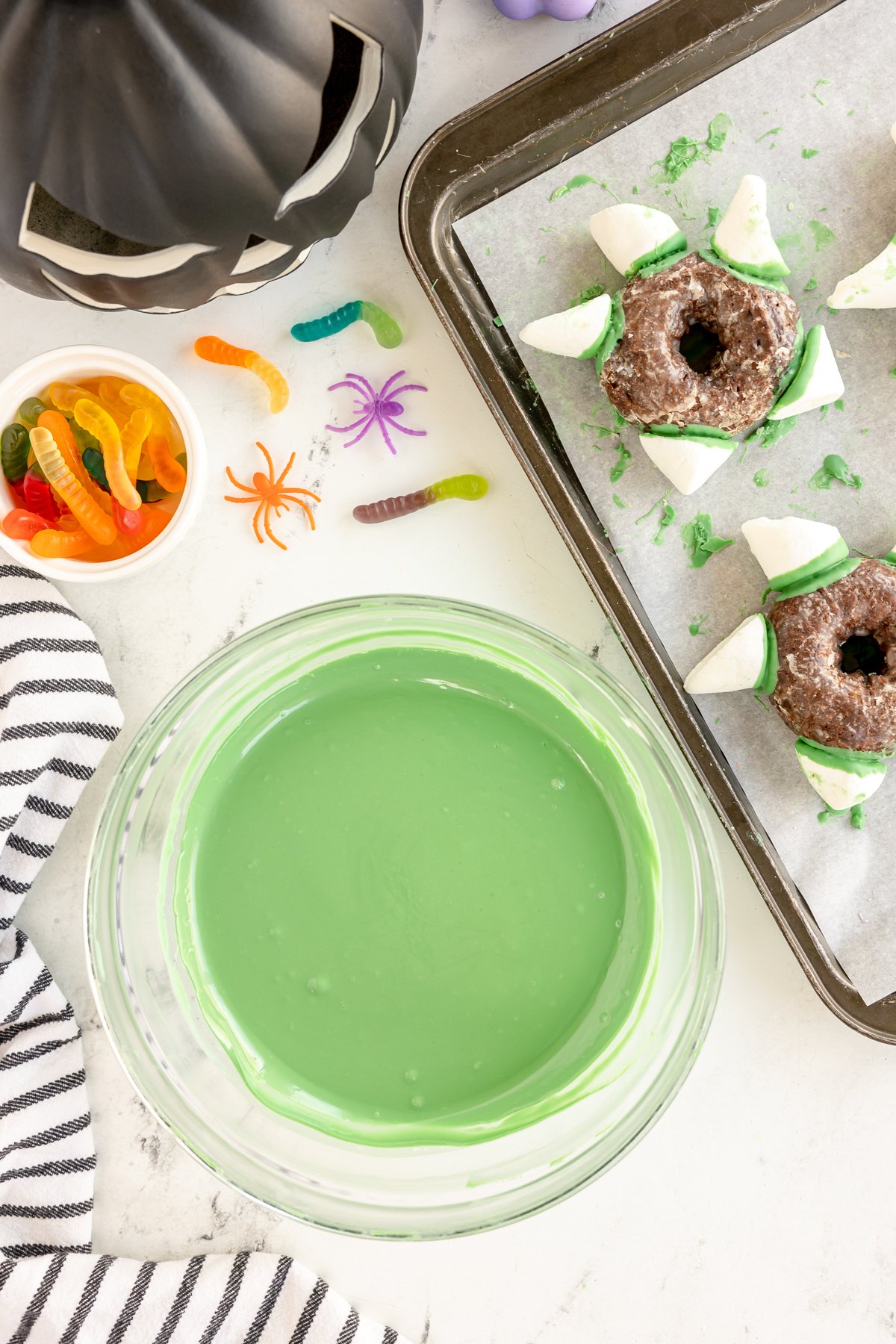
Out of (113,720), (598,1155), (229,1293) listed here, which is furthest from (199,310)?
(229,1293)

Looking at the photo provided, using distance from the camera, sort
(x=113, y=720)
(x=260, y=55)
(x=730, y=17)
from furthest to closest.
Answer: (x=113, y=720) → (x=730, y=17) → (x=260, y=55)

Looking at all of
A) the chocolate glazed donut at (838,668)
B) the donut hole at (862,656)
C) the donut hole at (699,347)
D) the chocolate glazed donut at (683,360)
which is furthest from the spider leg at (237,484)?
the donut hole at (862,656)

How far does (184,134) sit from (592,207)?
23.5 inches

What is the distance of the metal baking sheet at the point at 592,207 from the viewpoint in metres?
1.37

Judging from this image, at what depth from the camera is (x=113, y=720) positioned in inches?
57.9

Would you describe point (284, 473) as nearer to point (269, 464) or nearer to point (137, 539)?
Answer: point (269, 464)

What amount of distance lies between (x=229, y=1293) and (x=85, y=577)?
1.03m

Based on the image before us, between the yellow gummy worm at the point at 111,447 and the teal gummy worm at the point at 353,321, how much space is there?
0.29 meters

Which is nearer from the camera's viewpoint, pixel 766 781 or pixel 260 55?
pixel 260 55

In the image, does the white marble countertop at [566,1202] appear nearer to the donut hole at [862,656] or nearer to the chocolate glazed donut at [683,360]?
the chocolate glazed donut at [683,360]

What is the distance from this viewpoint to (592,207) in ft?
4.63

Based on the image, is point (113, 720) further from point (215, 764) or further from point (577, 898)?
point (577, 898)

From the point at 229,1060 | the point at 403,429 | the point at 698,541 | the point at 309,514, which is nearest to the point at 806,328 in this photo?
the point at 698,541

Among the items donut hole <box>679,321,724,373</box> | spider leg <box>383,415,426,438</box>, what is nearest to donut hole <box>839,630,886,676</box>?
donut hole <box>679,321,724,373</box>
